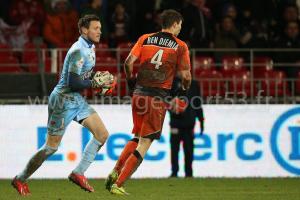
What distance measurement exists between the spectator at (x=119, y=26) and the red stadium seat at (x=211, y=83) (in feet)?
6.91

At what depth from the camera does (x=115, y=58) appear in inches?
738

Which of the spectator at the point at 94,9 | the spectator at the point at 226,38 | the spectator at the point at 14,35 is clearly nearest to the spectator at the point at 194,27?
the spectator at the point at 226,38

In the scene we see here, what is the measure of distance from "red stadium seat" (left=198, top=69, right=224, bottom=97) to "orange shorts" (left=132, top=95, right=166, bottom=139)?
6413 millimetres

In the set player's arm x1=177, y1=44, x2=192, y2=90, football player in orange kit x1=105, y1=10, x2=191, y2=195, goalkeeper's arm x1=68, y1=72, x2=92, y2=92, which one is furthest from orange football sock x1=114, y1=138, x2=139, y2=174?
goalkeeper's arm x1=68, y1=72, x2=92, y2=92

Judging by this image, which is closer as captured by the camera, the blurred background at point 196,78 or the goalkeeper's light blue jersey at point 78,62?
the goalkeeper's light blue jersey at point 78,62

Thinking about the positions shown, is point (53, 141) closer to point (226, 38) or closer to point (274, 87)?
point (274, 87)

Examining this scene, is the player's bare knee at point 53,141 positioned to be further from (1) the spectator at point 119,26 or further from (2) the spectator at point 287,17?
(2) the spectator at point 287,17

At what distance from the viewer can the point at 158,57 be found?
11.5 m

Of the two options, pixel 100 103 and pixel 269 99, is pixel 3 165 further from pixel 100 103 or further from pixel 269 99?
pixel 269 99

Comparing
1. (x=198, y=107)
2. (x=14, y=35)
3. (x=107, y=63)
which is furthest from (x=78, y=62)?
(x=14, y=35)

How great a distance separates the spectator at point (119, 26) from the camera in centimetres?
1914

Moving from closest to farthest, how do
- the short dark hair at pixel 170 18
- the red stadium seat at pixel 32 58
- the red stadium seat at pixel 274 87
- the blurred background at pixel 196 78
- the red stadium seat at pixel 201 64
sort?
the short dark hair at pixel 170 18 → the blurred background at pixel 196 78 → the red stadium seat at pixel 32 58 → the red stadium seat at pixel 274 87 → the red stadium seat at pixel 201 64

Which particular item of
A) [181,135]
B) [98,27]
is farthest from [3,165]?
[98,27]

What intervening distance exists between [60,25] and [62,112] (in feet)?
24.9
